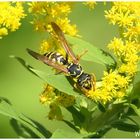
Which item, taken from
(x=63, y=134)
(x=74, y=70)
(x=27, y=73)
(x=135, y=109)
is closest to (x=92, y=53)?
(x=74, y=70)

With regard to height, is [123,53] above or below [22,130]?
above

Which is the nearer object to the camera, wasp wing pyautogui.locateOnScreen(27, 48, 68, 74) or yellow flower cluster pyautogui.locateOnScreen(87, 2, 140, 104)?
yellow flower cluster pyautogui.locateOnScreen(87, 2, 140, 104)

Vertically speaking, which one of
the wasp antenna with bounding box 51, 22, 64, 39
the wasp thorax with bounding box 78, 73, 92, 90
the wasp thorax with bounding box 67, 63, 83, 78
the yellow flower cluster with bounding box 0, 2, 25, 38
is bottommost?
the wasp thorax with bounding box 78, 73, 92, 90

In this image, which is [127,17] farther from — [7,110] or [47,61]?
[7,110]

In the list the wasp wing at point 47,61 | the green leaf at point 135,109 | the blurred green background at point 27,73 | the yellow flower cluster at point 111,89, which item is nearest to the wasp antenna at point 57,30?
the wasp wing at point 47,61

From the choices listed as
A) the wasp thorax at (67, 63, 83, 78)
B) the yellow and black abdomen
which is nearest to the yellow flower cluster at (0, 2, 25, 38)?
the yellow and black abdomen

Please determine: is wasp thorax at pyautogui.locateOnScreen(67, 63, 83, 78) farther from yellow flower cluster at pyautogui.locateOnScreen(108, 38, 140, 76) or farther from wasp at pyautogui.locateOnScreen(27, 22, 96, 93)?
yellow flower cluster at pyautogui.locateOnScreen(108, 38, 140, 76)
